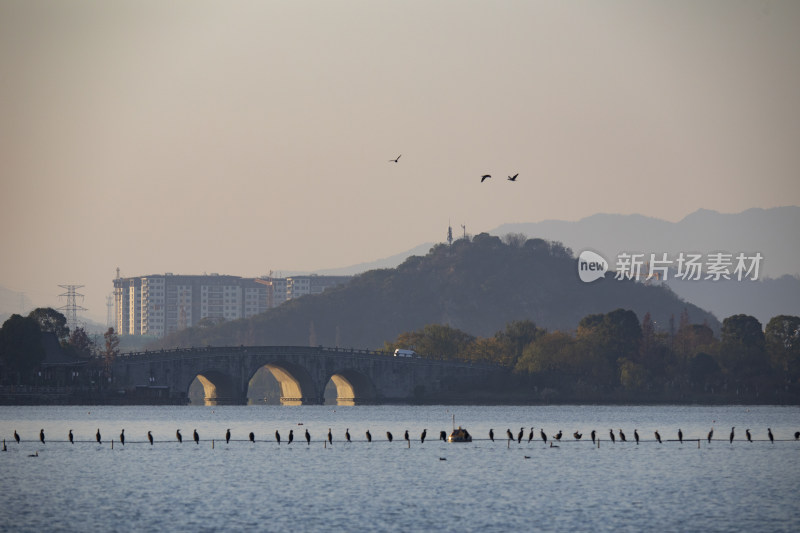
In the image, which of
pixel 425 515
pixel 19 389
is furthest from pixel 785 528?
pixel 19 389

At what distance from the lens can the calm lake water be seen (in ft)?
233

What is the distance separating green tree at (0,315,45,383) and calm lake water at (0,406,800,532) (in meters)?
52.7

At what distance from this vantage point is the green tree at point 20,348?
195 m

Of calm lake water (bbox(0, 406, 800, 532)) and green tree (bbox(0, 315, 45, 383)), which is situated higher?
green tree (bbox(0, 315, 45, 383))

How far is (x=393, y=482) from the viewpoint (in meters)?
88.8

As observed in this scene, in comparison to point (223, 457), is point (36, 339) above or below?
above

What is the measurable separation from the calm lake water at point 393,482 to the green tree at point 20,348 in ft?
173

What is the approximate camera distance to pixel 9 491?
82.1 m

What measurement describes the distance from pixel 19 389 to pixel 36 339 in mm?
7489

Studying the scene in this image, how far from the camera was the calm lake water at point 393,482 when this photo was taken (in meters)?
71.1

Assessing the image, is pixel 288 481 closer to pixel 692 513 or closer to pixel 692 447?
pixel 692 513

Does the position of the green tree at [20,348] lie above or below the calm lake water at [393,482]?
above

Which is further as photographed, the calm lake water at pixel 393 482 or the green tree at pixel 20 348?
the green tree at pixel 20 348

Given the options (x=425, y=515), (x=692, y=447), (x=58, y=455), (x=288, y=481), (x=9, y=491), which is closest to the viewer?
(x=425, y=515)
